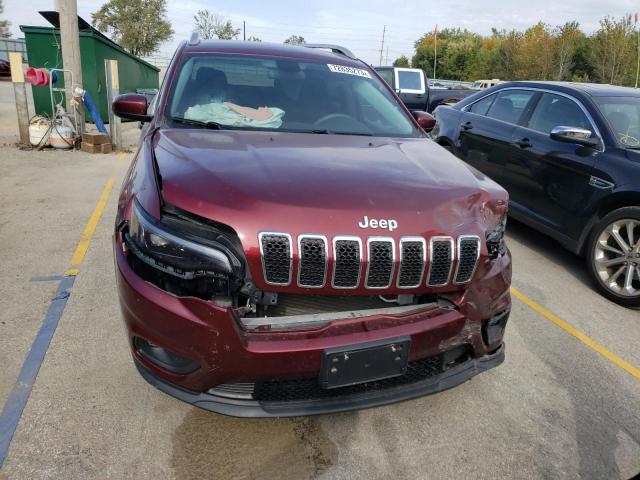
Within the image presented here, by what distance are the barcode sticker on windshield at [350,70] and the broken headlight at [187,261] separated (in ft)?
7.32

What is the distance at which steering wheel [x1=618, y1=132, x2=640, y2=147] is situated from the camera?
4.53 m

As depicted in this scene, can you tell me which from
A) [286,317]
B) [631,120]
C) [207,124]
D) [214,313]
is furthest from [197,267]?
[631,120]

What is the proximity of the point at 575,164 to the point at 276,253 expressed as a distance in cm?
382

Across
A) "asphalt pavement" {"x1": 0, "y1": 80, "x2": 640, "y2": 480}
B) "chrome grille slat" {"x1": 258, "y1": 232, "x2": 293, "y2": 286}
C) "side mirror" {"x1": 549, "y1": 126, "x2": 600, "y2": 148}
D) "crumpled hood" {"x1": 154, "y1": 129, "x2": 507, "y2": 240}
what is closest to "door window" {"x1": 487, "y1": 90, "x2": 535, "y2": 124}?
"side mirror" {"x1": 549, "y1": 126, "x2": 600, "y2": 148}

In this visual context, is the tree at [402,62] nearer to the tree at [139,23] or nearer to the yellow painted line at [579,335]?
the tree at [139,23]

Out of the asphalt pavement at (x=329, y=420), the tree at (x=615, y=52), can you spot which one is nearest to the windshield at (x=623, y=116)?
the asphalt pavement at (x=329, y=420)

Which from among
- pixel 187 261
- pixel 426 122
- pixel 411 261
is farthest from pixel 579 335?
pixel 187 261

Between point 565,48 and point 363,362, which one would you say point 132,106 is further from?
point 565,48

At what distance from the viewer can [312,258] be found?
78.5 inches

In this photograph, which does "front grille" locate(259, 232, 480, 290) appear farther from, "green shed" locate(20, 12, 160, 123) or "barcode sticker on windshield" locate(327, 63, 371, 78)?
"green shed" locate(20, 12, 160, 123)

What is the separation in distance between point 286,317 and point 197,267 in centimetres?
42

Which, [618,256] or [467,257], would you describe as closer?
[467,257]

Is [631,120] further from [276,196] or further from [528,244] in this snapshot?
Result: [276,196]

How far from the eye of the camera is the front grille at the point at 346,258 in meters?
2.01
